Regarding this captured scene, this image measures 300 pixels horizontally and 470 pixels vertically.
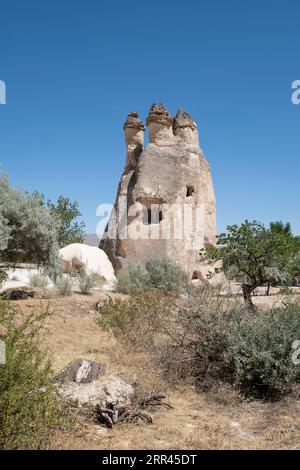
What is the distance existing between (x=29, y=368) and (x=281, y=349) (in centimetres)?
290

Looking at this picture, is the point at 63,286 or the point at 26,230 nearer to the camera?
the point at 26,230

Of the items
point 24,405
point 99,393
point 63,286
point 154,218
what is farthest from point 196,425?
point 154,218

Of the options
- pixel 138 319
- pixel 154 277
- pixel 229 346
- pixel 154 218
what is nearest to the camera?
pixel 229 346

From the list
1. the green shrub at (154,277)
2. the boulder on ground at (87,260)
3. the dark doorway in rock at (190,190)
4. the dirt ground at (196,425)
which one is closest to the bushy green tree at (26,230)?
the green shrub at (154,277)

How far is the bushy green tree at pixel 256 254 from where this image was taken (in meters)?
11.2

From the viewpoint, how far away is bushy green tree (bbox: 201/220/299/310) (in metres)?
11.2

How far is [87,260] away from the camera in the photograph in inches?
837

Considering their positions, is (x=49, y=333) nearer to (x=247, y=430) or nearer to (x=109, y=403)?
(x=109, y=403)

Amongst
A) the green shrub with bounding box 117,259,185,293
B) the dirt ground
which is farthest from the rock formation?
the dirt ground

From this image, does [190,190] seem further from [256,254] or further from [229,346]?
[229,346]

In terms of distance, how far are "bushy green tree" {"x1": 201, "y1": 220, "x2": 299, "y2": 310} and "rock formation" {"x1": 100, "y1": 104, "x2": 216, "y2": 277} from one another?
9886mm

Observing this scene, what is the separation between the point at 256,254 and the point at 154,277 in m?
5.88

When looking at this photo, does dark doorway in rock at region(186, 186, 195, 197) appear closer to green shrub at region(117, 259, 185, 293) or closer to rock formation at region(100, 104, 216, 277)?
rock formation at region(100, 104, 216, 277)
